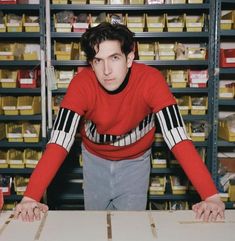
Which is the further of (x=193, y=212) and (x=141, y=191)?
(x=141, y=191)

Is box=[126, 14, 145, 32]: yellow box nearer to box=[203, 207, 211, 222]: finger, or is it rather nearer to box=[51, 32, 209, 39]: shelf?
box=[51, 32, 209, 39]: shelf

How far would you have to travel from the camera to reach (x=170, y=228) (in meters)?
1.19

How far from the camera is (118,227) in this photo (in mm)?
1195

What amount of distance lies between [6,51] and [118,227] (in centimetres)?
185

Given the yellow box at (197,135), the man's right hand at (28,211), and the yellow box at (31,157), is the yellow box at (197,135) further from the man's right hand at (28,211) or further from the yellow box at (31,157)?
the man's right hand at (28,211)

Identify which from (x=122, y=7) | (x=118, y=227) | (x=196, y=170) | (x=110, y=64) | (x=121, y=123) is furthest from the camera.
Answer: (x=122, y=7)

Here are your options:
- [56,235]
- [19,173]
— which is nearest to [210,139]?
[19,173]

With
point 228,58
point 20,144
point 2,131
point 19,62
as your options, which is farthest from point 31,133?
point 228,58

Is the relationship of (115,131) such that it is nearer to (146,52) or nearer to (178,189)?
(146,52)

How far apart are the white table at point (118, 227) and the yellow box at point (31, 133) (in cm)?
135

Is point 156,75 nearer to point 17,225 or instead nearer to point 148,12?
point 17,225

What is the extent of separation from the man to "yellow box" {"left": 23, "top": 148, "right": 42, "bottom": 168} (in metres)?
0.96

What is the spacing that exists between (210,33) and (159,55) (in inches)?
15.3

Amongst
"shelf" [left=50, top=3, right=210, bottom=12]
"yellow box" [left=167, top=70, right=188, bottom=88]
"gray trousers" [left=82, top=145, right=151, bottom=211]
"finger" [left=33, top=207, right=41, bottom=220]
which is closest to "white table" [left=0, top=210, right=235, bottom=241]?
"finger" [left=33, top=207, right=41, bottom=220]
